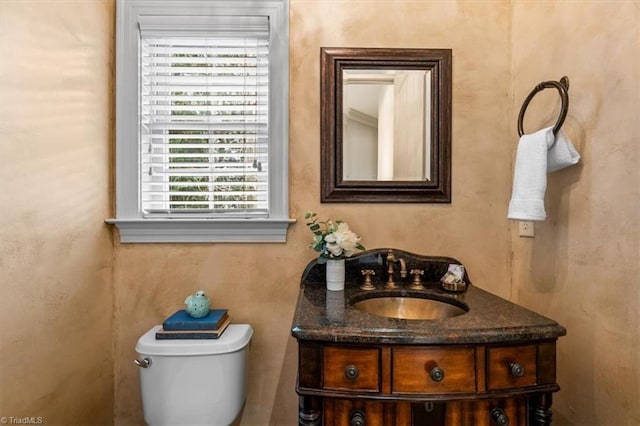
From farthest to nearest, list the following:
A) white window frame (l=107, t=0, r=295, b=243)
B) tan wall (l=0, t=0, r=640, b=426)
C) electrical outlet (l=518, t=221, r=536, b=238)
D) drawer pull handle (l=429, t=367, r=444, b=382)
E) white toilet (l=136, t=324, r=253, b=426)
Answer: white window frame (l=107, t=0, r=295, b=243), electrical outlet (l=518, t=221, r=536, b=238), white toilet (l=136, t=324, r=253, b=426), tan wall (l=0, t=0, r=640, b=426), drawer pull handle (l=429, t=367, r=444, b=382)

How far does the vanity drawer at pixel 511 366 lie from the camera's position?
0.87 metres

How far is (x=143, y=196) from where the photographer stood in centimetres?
146

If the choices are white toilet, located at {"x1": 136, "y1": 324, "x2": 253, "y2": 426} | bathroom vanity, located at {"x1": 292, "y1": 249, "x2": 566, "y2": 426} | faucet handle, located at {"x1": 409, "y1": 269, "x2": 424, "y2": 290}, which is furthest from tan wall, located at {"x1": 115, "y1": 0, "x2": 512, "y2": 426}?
bathroom vanity, located at {"x1": 292, "y1": 249, "x2": 566, "y2": 426}

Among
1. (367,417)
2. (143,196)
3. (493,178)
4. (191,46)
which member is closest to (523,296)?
(493,178)

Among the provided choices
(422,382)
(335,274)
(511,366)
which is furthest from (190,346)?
(511,366)

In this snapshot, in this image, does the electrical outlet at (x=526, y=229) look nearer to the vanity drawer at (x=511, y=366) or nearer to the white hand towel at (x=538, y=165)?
the white hand towel at (x=538, y=165)

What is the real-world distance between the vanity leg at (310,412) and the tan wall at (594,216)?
2.92 feet

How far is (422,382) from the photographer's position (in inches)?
33.7

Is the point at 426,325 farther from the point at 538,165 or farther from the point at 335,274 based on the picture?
the point at 538,165

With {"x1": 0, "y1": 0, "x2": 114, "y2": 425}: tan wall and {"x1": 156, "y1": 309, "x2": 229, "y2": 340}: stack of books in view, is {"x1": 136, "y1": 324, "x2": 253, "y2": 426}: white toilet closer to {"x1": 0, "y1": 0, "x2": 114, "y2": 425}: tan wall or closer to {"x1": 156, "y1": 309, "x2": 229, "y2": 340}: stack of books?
{"x1": 156, "y1": 309, "x2": 229, "y2": 340}: stack of books

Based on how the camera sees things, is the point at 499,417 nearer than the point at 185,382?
Yes

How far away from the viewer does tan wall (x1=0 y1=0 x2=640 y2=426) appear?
3.20 feet

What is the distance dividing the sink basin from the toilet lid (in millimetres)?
506

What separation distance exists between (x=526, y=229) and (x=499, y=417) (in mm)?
783
